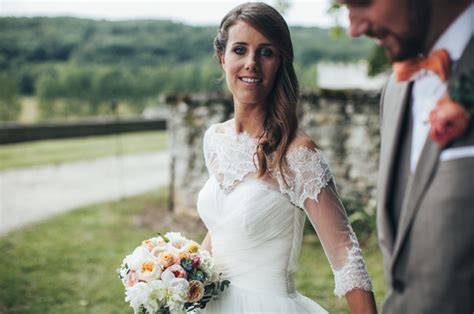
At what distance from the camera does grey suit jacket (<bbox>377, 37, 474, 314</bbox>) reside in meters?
1.28

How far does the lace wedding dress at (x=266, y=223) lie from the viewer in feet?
7.59

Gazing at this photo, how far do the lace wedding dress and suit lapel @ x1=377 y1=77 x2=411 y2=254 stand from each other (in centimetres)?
79

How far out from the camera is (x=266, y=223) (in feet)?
8.13

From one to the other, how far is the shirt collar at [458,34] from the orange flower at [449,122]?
12 centimetres

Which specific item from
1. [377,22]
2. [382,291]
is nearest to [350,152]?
[382,291]

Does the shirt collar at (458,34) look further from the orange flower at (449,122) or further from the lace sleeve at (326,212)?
the lace sleeve at (326,212)

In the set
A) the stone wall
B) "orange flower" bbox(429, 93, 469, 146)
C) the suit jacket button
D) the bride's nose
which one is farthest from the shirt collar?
the stone wall

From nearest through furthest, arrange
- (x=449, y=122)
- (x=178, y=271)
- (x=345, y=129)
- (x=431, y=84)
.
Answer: (x=449, y=122), (x=431, y=84), (x=178, y=271), (x=345, y=129)

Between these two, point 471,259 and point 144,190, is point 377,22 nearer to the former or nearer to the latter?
point 471,259

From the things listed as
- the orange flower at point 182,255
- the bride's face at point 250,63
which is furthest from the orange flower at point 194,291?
the bride's face at point 250,63

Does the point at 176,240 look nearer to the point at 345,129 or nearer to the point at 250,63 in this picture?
the point at 250,63

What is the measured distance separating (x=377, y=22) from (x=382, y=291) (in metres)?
5.56

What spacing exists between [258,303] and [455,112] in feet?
4.83

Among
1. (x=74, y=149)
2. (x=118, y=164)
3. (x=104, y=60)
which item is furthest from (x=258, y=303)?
(x=104, y=60)
